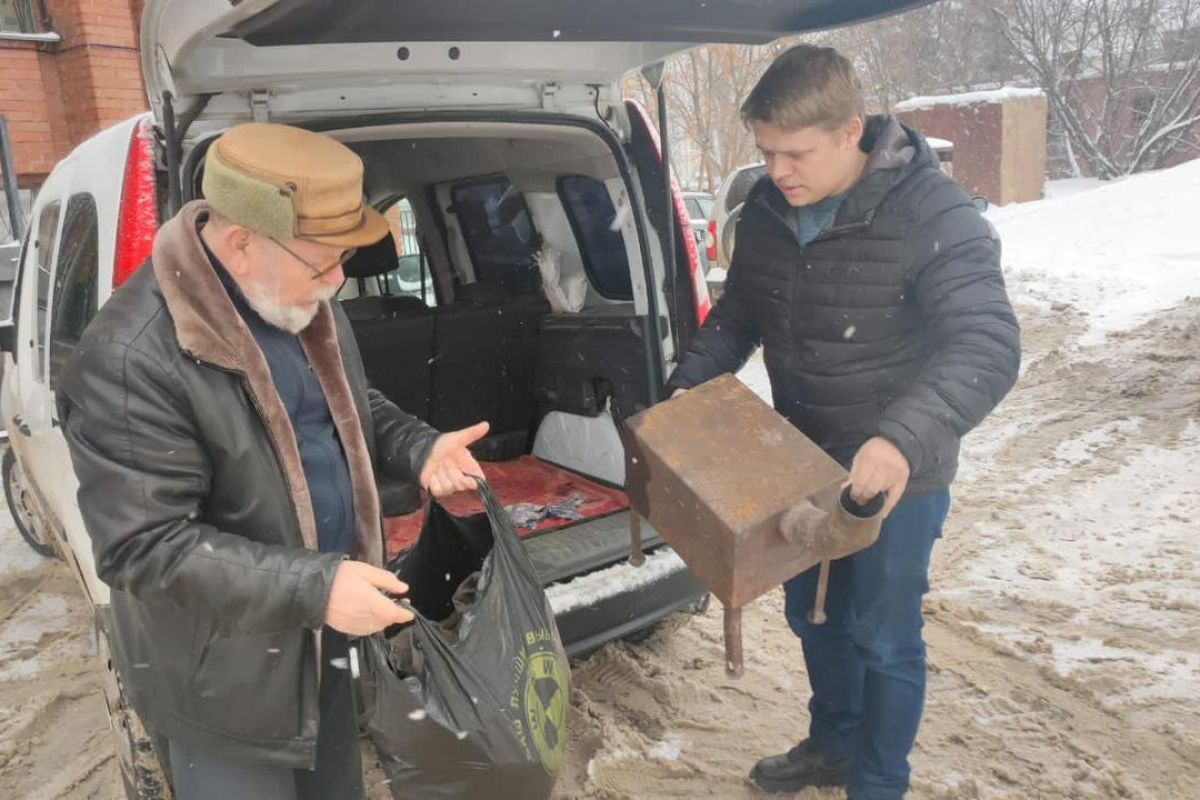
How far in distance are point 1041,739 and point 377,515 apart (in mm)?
2254

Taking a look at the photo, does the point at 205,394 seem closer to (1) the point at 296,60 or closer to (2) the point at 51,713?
(1) the point at 296,60

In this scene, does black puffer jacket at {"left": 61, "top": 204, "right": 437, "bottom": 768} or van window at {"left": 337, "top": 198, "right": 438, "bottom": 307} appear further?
van window at {"left": 337, "top": 198, "right": 438, "bottom": 307}

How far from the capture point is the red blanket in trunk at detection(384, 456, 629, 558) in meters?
3.48

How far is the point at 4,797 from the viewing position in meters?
2.90

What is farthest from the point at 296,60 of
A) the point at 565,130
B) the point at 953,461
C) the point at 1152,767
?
the point at 1152,767

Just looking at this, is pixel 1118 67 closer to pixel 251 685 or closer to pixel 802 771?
pixel 802 771

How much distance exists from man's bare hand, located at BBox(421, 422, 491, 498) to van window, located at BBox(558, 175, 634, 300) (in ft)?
5.36

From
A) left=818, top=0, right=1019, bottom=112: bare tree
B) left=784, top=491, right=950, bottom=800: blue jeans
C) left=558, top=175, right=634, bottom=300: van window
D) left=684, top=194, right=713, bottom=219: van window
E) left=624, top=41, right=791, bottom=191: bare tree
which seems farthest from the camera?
left=818, top=0, right=1019, bottom=112: bare tree

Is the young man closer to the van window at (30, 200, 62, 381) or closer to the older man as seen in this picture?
the older man

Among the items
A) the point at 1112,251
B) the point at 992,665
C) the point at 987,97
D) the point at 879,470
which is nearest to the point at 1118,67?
the point at 987,97

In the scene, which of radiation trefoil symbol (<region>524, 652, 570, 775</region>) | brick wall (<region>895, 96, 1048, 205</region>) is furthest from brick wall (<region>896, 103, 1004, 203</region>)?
radiation trefoil symbol (<region>524, 652, 570, 775</region>)

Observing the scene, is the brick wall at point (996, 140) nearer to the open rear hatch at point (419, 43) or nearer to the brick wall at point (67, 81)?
the brick wall at point (67, 81)

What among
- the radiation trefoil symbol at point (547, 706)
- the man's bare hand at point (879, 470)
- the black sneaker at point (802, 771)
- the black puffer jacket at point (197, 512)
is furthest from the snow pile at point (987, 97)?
the black puffer jacket at point (197, 512)

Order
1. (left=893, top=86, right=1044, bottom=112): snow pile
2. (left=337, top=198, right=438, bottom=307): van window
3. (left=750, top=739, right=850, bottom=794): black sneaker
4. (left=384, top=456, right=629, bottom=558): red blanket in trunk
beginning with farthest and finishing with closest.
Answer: (left=893, top=86, right=1044, bottom=112): snow pile
(left=337, top=198, right=438, bottom=307): van window
(left=384, top=456, right=629, bottom=558): red blanket in trunk
(left=750, top=739, right=850, bottom=794): black sneaker
